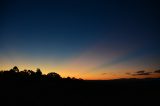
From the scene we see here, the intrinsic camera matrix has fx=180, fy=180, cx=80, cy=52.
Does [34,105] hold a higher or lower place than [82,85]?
lower

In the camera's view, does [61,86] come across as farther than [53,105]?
Yes

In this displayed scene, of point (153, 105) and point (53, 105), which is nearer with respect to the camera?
point (53, 105)

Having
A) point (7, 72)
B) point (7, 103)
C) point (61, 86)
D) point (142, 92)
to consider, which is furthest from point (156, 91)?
point (7, 72)

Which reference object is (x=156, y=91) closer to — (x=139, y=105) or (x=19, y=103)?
(x=139, y=105)

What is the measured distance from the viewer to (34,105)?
32.8m

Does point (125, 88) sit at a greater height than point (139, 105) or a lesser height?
greater

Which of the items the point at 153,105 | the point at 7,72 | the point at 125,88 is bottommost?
the point at 153,105

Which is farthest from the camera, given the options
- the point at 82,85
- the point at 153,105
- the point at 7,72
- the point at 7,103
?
the point at 7,72

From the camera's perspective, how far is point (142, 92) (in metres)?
59.4

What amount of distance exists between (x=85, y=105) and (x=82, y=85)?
26132mm

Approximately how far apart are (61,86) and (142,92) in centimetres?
2703

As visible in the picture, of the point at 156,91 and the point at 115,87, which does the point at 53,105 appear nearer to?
the point at 115,87

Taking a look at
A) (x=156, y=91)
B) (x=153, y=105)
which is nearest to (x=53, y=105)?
(x=153, y=105)

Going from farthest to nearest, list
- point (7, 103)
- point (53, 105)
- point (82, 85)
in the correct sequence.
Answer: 1. point (82, 85)
2. point (53, 105)
3. point (7, 103)
